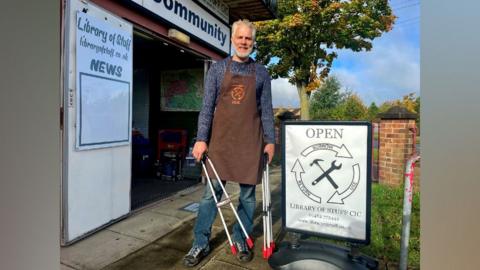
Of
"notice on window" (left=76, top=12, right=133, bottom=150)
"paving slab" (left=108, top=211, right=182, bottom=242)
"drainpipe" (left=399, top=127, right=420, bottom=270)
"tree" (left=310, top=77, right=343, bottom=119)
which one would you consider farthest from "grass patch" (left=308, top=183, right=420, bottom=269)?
"tree" (left=310, top=77, right=343, bottom=119)

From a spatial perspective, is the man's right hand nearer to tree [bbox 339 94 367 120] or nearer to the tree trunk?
the tree trunk

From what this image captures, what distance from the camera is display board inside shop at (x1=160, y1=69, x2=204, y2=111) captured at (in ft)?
21.1

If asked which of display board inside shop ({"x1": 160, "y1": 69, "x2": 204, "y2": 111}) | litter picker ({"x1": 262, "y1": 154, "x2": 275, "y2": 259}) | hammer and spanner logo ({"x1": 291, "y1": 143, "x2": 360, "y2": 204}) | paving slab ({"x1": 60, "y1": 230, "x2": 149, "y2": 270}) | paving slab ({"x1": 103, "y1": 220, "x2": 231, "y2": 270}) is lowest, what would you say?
paving slab ({"x1": 103, "y1": 220, "x2": 231, "y2": 270})

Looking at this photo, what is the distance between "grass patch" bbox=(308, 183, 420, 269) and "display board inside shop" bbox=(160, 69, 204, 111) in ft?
12.9

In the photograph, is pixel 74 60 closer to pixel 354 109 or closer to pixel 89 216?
pixel 89 216

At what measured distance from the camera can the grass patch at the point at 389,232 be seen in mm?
2471

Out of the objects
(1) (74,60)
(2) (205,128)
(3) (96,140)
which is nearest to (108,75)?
(1) (74,60)

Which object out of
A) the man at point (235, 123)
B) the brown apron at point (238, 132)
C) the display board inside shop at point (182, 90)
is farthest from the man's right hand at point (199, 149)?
the display board inside shop at point (182, 90)

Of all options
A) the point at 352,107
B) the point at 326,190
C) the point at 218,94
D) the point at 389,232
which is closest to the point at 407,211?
the point at 326,190

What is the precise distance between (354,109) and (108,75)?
15.2 meters

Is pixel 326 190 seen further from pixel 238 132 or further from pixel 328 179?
pixel 238 132

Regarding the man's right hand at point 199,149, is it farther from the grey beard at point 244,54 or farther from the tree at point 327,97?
the tree at point 327,97

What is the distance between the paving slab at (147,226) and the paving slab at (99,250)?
94 mm

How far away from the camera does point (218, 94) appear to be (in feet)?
7.75
